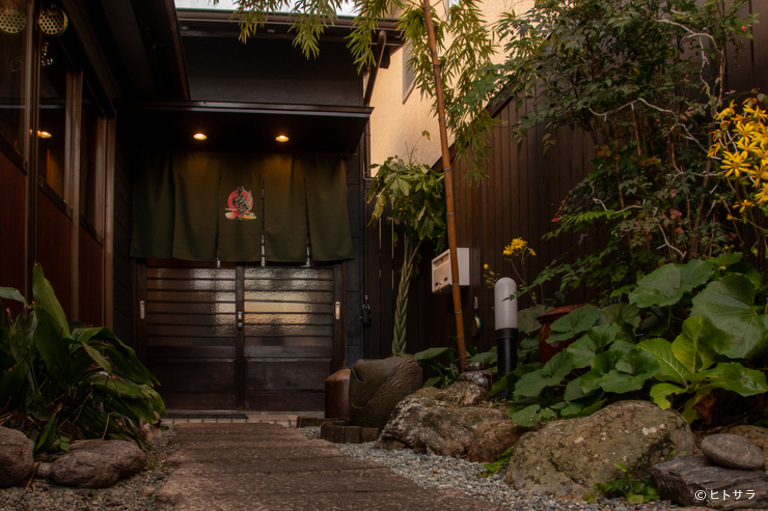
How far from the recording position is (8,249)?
3.13 m

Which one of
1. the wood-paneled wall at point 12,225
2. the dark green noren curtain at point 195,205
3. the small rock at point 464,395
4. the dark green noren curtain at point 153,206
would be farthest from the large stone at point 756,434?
the dark green noren curtain at point 153,206

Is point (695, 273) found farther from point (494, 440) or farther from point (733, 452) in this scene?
point (494, 440)

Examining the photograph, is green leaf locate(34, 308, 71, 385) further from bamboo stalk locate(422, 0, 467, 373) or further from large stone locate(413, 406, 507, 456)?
bamboo stalk locate(422, 0, 467, 373)

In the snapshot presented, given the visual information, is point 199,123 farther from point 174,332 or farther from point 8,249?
point 8,249

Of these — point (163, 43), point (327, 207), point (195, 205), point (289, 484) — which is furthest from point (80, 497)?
point (327, 207)

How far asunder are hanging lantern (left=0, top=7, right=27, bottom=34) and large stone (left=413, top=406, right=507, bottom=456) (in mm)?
2872

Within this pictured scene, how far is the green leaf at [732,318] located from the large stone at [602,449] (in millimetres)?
285

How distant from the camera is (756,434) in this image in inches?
82.0

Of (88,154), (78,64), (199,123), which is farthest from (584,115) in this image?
(199,123)

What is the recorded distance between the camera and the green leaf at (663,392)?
212 cm

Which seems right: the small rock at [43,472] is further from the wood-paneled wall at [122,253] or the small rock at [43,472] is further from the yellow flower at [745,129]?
the wood-paneled wall at [122,253]

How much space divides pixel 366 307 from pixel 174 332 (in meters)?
2.10

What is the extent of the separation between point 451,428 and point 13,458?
1822 mm

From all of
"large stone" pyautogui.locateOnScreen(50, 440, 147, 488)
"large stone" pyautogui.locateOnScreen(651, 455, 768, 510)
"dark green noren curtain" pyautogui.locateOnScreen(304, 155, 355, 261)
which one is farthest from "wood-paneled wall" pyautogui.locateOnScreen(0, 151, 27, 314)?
"dark green noren curtain" pyautogui.locateOnScreen(304, 155, 355, 261)
